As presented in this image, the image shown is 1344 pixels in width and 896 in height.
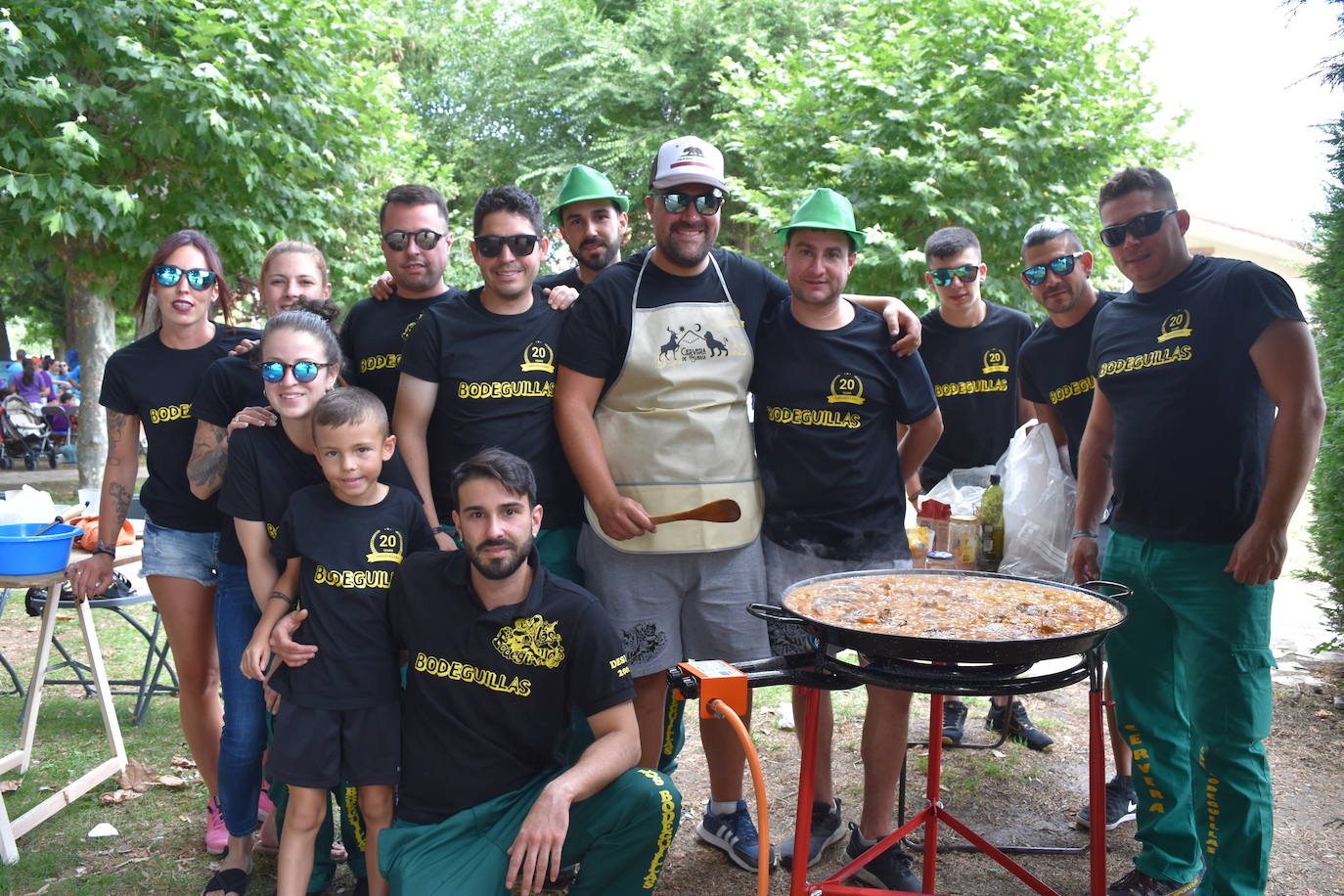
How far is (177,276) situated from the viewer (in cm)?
321

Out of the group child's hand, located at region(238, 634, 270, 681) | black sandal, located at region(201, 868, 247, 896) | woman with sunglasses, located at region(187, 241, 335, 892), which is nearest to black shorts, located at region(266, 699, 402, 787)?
child's hand, located at region(238, 634, 270, 681)

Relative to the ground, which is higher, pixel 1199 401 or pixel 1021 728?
pixel 1199 401

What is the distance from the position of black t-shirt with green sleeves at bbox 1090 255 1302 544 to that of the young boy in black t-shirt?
7.39 ft

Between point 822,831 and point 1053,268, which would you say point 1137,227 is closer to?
point 1053,268

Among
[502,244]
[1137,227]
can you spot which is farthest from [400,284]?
[1137,227]

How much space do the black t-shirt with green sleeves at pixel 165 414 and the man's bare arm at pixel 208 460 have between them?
0.14 metres

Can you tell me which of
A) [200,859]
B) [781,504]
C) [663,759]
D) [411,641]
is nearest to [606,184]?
[781,504]

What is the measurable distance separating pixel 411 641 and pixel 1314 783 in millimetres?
3944

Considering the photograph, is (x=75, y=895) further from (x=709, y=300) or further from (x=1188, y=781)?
(x=1188, y=781)

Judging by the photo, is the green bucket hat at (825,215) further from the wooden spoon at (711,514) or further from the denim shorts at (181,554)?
the denim shorts at (181,554)

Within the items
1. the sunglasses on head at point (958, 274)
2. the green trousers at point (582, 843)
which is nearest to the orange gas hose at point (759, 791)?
the green trousers at point (582, 843)

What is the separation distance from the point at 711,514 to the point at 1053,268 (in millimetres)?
1633

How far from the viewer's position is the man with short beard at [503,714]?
8.46 ft

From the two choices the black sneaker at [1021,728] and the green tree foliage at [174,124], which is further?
the green tree foliage at [174,124]
